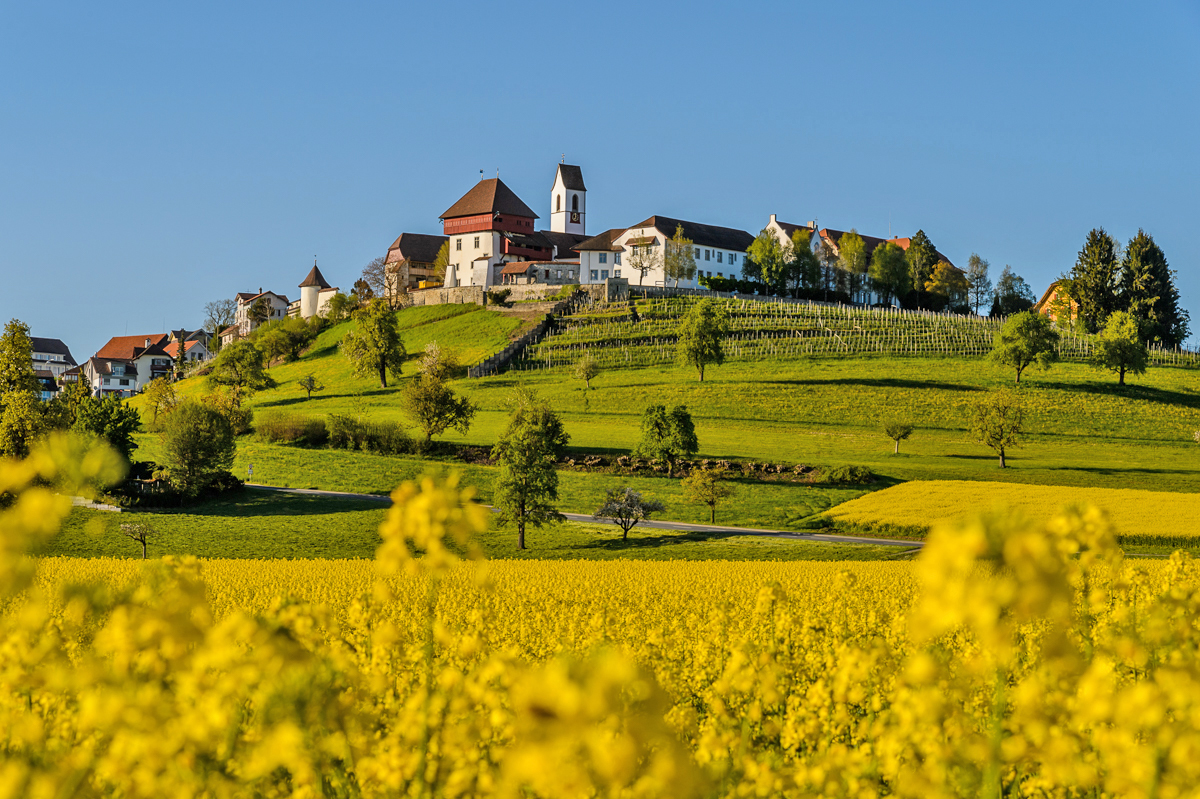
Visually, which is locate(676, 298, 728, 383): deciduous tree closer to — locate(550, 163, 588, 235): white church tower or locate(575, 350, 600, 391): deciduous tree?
locate(575, 350, 600, 391): deciduous tree

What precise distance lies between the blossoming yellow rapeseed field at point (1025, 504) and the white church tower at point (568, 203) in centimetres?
12434

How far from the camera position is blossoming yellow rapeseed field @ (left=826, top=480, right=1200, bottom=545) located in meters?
38.0

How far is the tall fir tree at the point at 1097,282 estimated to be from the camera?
107875mm

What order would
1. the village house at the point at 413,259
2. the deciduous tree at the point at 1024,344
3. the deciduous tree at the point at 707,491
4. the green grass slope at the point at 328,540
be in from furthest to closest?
the village house at the point at 413,259
the deciduous tree at the point at 1024,344
the deciduous tree at the point at 707,491
the green grass slope at the point at 328,540

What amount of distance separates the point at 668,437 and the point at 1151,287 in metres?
82.7

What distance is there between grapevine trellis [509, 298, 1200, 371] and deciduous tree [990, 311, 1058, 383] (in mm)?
9806

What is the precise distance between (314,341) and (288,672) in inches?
4586

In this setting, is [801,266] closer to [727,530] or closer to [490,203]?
[490,203]

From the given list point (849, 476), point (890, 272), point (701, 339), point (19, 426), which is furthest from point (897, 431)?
point (890, 272)

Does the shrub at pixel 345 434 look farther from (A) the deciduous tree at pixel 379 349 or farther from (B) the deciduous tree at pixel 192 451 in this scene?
(A) the deciduous tree at pixel 379 349

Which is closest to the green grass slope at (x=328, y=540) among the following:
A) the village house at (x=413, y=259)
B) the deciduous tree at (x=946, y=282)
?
the village house at (x=413, y=259)

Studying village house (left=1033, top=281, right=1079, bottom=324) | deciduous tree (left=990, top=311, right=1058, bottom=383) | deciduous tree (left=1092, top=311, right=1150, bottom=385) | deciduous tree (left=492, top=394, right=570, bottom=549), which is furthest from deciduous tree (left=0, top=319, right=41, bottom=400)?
village house (left=1033, top=281, right=1079, bottom=324)

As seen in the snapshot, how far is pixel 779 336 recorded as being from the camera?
3770 inches

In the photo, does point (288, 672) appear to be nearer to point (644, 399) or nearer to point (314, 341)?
point (644, 399)
